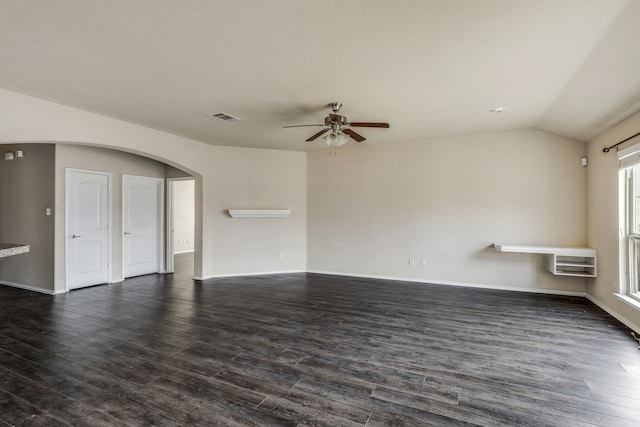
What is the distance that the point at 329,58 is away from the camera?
9.32 ft

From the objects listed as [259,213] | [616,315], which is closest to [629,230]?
[616,315]

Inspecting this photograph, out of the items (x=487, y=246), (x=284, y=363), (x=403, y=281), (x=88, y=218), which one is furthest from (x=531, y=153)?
(x=88, y=218)

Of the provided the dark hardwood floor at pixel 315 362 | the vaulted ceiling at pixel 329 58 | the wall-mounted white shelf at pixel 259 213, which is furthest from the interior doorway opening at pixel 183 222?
the vaulted ceiling at pixel 329 58

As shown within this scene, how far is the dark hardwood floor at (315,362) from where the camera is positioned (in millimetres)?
2102

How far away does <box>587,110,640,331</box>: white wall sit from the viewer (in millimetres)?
3793

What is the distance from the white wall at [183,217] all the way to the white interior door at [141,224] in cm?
355

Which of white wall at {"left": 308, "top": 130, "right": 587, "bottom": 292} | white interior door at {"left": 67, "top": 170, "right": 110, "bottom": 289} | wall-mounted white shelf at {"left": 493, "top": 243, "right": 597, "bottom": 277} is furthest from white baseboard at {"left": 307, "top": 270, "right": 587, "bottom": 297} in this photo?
white interior door at {"left": 67, "top": 170, "right": 110, "bottom": 289}

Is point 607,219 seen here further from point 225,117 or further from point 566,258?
point 225,117

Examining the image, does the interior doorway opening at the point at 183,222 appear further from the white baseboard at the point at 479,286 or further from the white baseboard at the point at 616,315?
the white baseboard at the point at 616,315

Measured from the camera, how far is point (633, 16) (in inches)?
86.8

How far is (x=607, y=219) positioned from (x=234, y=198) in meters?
6.17

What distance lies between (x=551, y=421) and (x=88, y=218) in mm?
6778

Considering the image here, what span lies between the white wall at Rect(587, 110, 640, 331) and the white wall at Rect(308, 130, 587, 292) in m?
0.33

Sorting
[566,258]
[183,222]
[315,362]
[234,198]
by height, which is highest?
[234,198]
